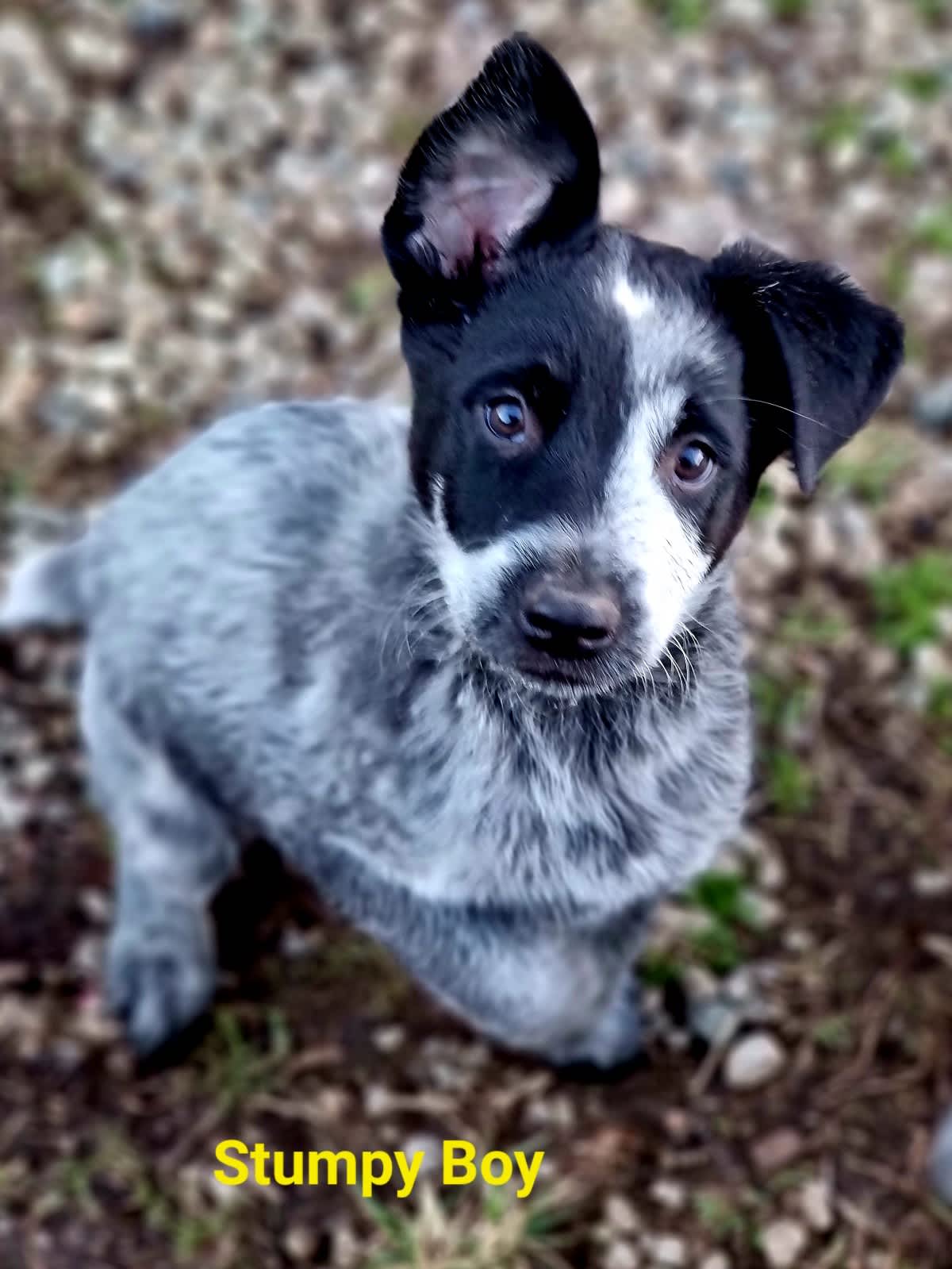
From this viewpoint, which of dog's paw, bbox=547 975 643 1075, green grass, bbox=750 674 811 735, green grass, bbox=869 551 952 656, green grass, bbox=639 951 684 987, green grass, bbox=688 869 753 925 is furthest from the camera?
green grass, bbox=869 551 952 656

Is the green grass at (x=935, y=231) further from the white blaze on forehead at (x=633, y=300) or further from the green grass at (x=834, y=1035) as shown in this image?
the white blaze on forehead at (x=633, y=300)

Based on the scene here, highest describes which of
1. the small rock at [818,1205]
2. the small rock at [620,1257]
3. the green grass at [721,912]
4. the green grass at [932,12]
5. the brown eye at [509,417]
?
the green grass at [932,12]

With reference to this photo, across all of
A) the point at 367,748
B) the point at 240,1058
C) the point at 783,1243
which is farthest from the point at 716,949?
the point at 367,748

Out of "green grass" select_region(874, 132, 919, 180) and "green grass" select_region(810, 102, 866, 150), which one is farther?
"green grass" select_region(810, 102, 866, 150)

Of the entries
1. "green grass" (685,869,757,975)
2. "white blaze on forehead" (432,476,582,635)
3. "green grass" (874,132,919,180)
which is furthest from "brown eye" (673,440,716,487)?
"green grass" (874,132,919,180)

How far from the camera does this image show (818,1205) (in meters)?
3.40

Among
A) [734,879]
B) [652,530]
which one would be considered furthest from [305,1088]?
[652,530]

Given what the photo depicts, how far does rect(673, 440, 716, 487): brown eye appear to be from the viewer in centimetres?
243

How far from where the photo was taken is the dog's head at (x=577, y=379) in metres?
2.33

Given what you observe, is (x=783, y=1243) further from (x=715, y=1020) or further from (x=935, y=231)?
(x=935, y=231)

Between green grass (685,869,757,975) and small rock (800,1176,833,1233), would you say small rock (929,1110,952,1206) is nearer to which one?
small rock (800,1176,833,1233)

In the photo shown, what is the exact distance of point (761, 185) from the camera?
5422 millimetres

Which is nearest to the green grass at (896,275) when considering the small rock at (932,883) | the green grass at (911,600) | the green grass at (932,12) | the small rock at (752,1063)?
the green grass at (911,600)

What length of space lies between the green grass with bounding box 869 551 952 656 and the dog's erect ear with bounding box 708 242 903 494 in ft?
6.30
